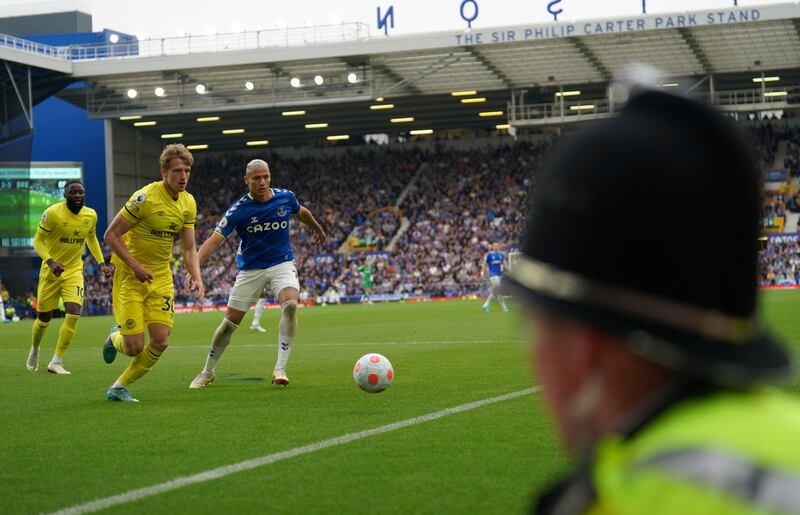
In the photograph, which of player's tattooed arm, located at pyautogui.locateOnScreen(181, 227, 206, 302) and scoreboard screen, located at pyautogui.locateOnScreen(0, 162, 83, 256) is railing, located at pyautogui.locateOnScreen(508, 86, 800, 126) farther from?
player's tattooed arm, located at pyautogui.locateOnScreen(181, 227, 206, 302)

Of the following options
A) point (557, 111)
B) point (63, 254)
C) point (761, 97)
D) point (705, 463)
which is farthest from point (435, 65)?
point (705, 463)

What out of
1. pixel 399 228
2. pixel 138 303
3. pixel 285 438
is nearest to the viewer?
pixel 285 438

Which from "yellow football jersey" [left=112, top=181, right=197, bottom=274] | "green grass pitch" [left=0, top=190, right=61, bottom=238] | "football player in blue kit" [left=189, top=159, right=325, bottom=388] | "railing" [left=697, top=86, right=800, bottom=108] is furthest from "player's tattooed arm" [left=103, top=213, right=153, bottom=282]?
"railing" [left=697, top=86, right=800, bottom=108]

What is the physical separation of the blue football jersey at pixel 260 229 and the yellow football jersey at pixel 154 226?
1079mm

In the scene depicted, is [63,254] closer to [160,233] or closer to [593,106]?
[160,233]

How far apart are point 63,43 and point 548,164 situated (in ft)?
215

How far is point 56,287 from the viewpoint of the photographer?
52.1ft

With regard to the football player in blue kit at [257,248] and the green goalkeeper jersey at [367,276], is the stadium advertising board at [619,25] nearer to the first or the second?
the green goalkeeper jersey at [367,276]

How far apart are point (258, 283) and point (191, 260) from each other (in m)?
0.98

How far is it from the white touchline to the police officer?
10.0 ft

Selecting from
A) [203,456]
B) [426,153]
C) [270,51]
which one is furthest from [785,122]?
[203,456]

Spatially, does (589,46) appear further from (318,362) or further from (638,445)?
(638,445)

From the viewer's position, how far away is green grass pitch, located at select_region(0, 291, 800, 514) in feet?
18.0

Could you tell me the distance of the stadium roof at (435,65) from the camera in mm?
43531
